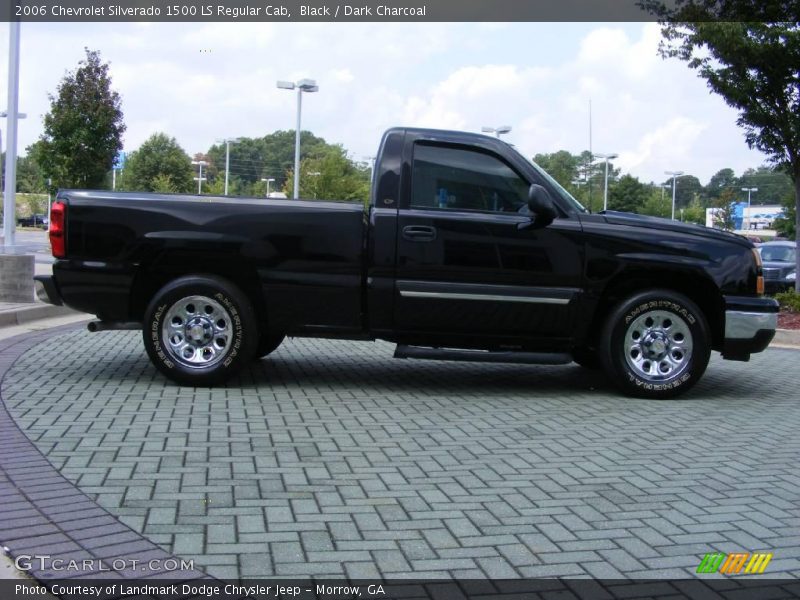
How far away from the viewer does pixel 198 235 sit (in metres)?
6.97

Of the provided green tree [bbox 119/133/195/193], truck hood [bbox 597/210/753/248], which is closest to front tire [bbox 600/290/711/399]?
truck hood [bbox 597/210/753/248]

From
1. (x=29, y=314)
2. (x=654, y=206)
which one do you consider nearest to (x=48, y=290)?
(x=29, y=314)

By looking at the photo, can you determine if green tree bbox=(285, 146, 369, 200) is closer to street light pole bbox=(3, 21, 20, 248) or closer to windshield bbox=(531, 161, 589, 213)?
street light pole bbox=(3, 21, 20, 248)

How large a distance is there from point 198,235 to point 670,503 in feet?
13.8

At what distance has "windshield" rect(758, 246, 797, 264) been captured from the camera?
73.2ft

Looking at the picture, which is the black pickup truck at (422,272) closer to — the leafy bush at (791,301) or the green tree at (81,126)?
the leafy bush at (791,301)

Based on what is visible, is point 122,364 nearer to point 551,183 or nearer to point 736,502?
point 551,183

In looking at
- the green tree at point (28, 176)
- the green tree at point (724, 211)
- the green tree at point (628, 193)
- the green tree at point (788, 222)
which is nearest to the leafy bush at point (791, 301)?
the green tree at point (628, 193)

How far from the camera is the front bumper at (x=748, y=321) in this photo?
711 cm

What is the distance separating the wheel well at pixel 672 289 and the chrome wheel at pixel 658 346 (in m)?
0.27

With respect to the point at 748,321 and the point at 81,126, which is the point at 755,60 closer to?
the point at 748,321

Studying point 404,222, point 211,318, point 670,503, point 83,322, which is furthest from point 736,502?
point 83,322

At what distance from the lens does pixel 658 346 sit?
719cm

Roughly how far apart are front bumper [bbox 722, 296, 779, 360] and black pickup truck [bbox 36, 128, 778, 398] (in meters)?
0.01
